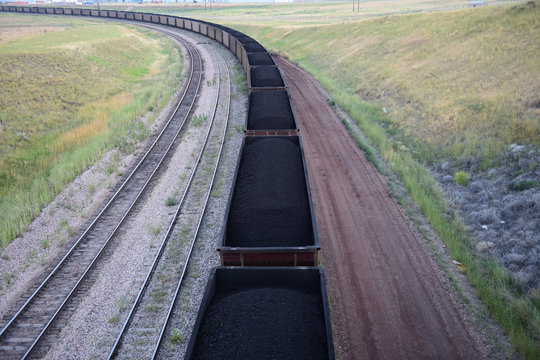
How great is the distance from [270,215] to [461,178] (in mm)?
10827

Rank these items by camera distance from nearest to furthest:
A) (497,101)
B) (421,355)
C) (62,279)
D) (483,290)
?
(421,355) < (483,290) < (62,279) < (497,101)

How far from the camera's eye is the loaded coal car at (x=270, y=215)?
8297 millimetres

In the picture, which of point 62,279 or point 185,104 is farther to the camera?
point 185,104

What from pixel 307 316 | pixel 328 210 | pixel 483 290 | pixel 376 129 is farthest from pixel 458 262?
pixel 376 129

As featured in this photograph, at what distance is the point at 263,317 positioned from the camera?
6.84 metres

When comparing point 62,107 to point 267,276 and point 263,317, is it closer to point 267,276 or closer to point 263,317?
point 267,276

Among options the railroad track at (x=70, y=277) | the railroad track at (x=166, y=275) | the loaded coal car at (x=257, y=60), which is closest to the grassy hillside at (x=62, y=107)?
the railroad track at (x=70, y=277)

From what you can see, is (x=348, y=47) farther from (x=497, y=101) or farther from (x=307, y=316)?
(x=307, y=316)

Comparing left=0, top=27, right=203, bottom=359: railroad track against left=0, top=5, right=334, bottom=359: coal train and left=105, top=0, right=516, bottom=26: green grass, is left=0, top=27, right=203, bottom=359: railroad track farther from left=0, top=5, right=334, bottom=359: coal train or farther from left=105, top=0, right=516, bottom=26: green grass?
left=105, top=0, right=516, bottom=26: green grass

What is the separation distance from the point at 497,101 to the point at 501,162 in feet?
21.0

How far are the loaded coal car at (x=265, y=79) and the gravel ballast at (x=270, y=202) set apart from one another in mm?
9257

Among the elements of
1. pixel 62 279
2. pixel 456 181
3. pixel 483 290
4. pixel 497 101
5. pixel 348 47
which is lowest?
pixel 62 279

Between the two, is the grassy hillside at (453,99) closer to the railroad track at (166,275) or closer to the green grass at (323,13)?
the railroad track at (166,275)

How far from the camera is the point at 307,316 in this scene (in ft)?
22.8
